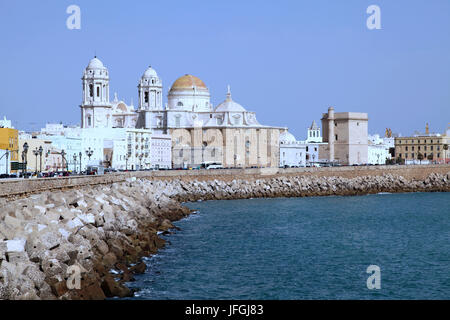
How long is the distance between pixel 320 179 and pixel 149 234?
39.8 meters

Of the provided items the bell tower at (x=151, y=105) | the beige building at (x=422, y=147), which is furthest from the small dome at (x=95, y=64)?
the beige building at (x=422, y=147)

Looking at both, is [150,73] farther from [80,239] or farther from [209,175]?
[80,239]

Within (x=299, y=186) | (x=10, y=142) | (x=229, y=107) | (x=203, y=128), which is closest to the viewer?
(x=10, y=142)

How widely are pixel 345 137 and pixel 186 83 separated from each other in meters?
23.2

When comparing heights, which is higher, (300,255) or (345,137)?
(345,137)

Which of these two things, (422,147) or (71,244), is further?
(422,147)

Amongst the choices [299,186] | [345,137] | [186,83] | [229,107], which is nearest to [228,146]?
[229,107]

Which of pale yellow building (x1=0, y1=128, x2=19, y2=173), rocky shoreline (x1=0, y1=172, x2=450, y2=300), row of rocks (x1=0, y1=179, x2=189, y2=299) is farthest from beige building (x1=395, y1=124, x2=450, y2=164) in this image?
row of rocks (x1=0, y1=179, x2=189, y2=299)

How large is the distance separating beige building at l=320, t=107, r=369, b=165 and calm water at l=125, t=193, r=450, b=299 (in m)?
62.0

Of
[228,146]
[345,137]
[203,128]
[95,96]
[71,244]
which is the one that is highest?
[95,96]

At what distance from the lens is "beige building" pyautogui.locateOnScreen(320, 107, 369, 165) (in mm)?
110938

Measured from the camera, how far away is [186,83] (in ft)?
363

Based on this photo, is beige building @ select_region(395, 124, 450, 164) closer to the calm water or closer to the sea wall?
the sea wall
